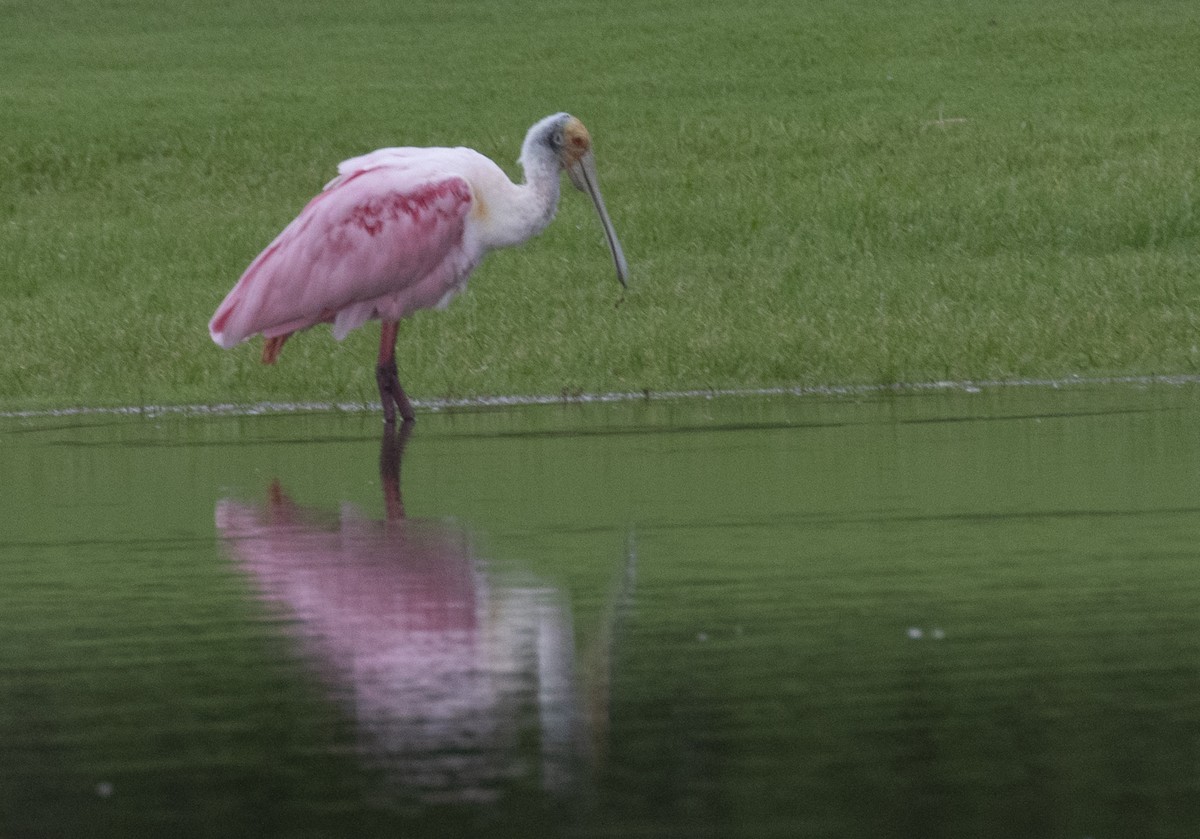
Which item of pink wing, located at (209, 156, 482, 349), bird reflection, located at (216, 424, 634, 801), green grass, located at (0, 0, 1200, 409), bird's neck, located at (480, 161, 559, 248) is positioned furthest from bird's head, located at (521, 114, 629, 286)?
bird reflection, located at (216, 424, 634, 801)

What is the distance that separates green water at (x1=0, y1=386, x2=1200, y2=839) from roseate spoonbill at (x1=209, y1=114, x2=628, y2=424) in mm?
3262

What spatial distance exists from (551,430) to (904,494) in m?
3.82

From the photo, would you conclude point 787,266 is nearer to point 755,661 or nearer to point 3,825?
point 755,661

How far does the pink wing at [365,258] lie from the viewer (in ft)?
48.2

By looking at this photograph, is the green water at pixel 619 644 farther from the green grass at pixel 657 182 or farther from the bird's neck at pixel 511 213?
the green grass at pixel 657 182

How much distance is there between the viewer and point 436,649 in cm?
622

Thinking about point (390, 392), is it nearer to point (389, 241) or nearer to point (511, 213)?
point (389, 241)

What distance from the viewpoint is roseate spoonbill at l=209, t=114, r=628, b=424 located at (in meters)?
14.7

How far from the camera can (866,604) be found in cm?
683

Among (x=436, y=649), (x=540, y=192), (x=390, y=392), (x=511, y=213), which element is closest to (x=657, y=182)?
(x=540, y=192)

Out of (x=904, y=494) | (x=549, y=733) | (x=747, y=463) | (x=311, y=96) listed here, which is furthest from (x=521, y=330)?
(x=311, y=96)

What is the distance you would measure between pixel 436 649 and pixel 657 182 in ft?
62.6

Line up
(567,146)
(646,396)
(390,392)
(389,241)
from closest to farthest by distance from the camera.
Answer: (390,392) → (389,241) → (646,396) → (567,146)

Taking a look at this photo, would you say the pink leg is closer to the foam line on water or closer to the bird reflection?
the foam line on water
